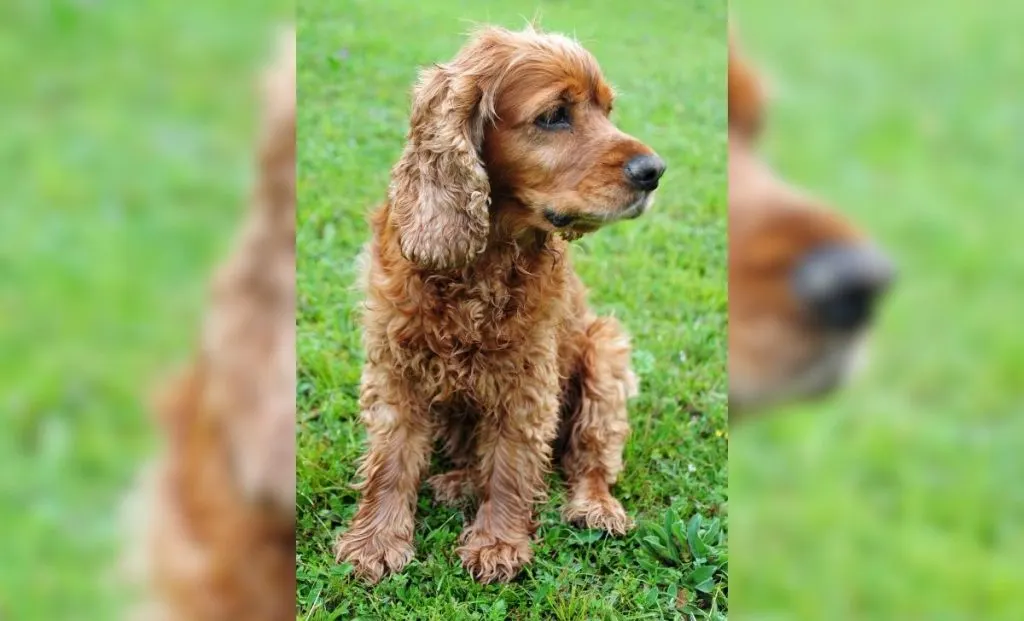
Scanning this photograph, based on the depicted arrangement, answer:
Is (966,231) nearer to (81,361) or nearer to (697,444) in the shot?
(697,444)

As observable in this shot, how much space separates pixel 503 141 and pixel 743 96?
54cm

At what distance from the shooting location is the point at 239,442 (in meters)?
1.56

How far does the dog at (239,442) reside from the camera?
4.99ft

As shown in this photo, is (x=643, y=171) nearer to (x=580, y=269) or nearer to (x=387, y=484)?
(x=580, y=269)

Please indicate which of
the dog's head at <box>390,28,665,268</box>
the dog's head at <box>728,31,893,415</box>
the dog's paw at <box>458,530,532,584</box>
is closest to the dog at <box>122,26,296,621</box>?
the dog's head at <box>390,28,665,268</box>

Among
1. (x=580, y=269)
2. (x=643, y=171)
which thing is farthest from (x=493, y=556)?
(x=643, y=171)

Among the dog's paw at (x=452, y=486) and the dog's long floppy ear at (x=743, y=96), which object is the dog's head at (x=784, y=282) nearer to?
the dog's long floppy ear at (x=743, y=96)

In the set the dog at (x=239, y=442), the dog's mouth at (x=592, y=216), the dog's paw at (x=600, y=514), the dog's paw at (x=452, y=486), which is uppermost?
the dog's mouth at (x=592, y=216)

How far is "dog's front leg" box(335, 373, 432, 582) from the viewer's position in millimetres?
1867

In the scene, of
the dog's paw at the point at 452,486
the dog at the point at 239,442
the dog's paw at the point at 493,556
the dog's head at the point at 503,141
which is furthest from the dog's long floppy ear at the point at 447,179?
the dog's paw at the point at 493,556

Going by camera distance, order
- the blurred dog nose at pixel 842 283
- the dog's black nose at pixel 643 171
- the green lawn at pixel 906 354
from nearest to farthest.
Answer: the blurred dog nose at pixel 842 283, the dog's black nose at pixel 643 171, the green lawn at pixel 906 354

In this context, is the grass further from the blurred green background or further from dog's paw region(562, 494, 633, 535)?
the blurred green background

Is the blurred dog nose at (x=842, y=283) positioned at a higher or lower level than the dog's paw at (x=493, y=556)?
higher

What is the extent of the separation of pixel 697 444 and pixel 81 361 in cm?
133
